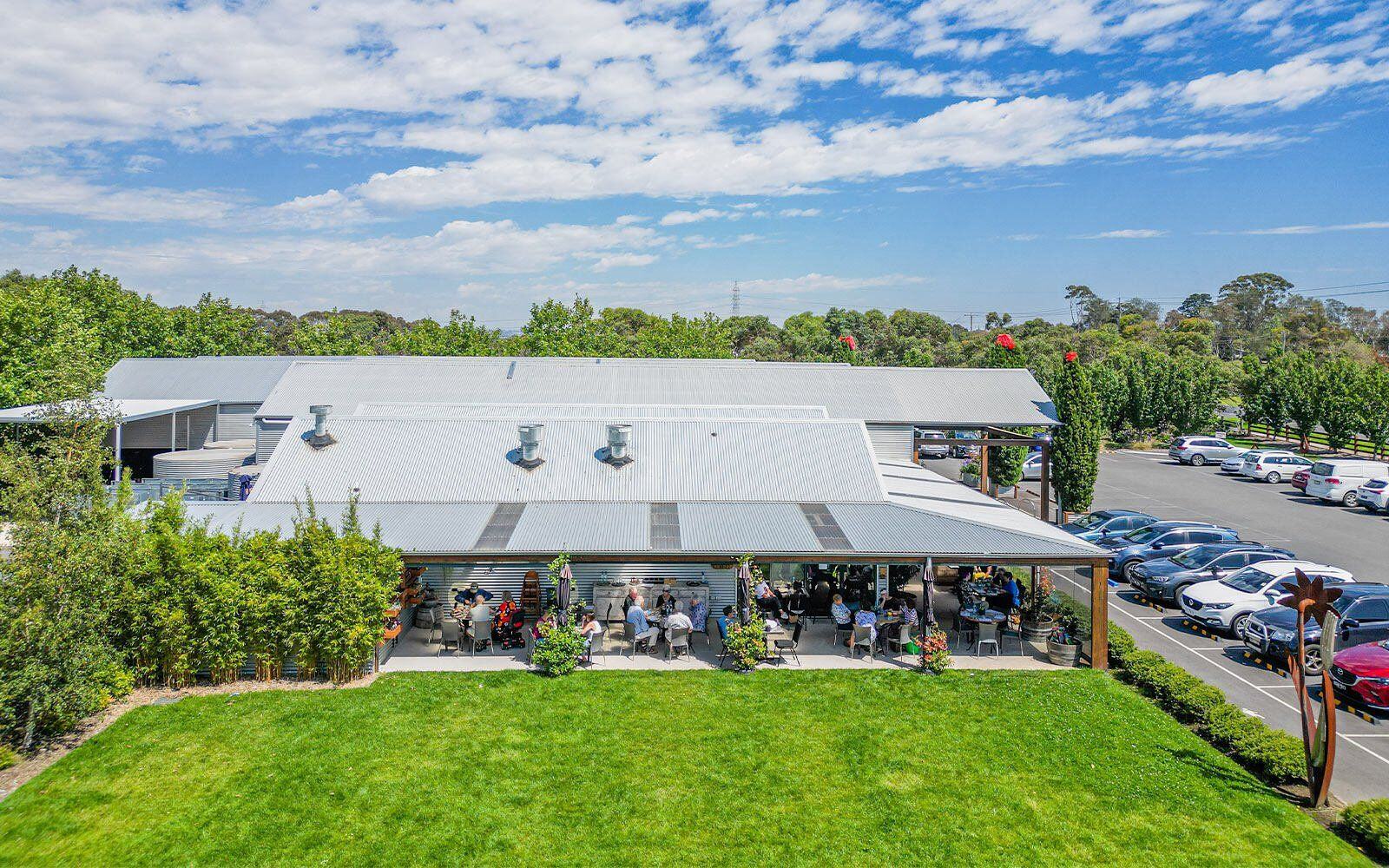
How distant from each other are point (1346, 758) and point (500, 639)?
13872 mm

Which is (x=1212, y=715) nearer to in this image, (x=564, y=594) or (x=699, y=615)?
Result: (x=699, y=615)

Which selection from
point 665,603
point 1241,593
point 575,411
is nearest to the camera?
point 665,603

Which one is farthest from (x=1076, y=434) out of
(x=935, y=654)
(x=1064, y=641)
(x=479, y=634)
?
(x=479, y=634)

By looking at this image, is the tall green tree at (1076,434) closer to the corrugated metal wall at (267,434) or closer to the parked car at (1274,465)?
the parked car at (1274,465)

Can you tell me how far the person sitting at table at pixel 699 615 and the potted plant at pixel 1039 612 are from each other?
654 centimetres

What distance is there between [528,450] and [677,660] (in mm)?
6253

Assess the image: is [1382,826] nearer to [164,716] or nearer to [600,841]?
[600,841]

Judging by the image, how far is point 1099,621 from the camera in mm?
14984

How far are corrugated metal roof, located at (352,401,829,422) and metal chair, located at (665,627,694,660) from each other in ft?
21.5

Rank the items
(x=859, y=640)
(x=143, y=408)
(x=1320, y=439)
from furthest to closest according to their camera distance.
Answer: (x=1320, y=439)
(x=143, y=408)
(x=859, y=640)

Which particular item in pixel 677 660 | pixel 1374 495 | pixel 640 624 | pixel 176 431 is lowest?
pixel 677 660

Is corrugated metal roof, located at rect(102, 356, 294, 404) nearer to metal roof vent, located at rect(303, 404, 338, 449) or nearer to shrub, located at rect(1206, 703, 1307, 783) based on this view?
metal roof vent, located at rect(303, 404, 338, 449)

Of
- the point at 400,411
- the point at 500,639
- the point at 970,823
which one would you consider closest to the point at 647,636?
the point at 500,639

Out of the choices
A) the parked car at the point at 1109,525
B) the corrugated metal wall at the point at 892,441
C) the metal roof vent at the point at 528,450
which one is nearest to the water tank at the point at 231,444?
the metal roof vent at the point at 528,450
